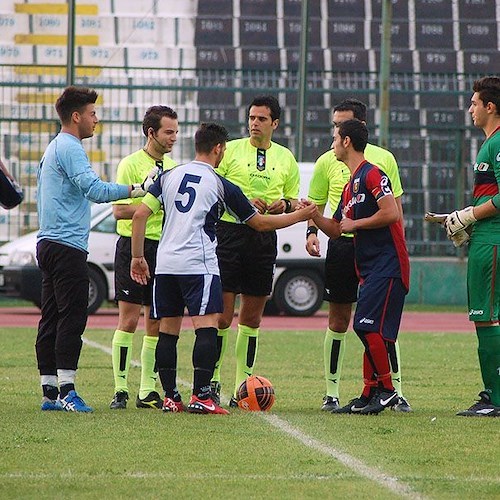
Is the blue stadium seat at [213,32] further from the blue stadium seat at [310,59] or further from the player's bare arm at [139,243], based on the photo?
the player's bare arm at [139,243]

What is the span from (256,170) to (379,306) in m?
1.51

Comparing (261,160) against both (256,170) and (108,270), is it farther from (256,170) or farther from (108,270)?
(108,270)

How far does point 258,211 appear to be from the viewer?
33.5 ft

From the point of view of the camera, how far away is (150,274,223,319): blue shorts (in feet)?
31.7

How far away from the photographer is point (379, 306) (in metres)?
9.70

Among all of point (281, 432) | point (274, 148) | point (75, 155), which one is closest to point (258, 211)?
point (274, 148)

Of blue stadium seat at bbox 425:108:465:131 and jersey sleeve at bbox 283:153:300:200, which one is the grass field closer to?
jersey sleeve at bbox 283:153:300:200

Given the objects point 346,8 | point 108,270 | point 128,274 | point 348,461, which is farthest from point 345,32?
point 348,461

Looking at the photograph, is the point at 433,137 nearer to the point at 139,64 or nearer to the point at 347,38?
the point at 347,38

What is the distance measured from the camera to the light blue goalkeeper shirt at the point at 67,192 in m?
9.64

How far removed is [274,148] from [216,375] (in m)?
1.72

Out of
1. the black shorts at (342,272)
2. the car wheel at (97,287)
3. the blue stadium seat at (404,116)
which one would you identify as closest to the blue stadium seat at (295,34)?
the blue stadium seat at (404,116)

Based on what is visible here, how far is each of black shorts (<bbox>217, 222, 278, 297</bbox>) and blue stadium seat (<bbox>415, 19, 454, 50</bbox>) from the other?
18844mm

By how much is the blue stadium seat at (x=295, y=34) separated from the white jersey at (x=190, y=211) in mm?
18860
